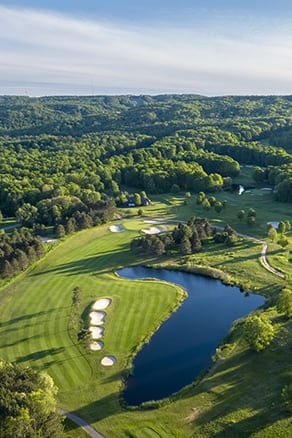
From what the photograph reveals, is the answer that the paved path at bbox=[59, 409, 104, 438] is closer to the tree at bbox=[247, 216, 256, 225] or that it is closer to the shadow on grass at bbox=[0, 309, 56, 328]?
the shadow on grass at bbox=[0, 309, 56, 328]

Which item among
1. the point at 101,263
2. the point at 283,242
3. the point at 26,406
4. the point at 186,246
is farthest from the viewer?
the point at 186,246

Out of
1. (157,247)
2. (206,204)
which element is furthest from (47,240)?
(206,204)

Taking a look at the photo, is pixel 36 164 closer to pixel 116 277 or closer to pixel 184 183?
pixel 184 183

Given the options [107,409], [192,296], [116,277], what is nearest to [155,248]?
[116,277]

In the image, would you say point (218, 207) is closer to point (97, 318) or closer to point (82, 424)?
point (97, 318)

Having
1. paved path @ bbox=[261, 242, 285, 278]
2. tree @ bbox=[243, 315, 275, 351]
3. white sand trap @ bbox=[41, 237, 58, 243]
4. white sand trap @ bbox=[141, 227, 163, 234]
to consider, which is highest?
tree @ bbox=[243, 315, 275, 351]

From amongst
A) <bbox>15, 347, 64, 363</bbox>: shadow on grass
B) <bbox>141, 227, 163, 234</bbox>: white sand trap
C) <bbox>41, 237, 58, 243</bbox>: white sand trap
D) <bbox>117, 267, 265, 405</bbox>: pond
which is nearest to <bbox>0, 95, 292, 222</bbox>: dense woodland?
<bbox>41, 237, 58, 243</bbox>: white sand trap
